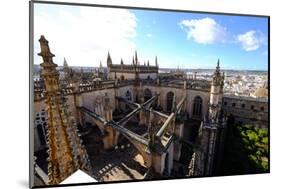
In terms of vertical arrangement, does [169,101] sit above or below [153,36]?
below

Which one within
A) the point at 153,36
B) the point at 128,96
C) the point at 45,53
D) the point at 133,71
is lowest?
the point at 128,96

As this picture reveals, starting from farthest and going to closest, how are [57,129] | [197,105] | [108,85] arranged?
1. [197,105]
2. [108,85]
3. [57,129]

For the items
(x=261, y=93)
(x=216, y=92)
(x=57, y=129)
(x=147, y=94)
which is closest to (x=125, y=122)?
(x=147, y=94)

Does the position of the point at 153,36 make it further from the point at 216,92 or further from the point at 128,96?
the point at 216,92

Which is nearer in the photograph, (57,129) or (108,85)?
Result: (57,129)

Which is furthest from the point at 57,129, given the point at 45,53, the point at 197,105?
the point at 197,105

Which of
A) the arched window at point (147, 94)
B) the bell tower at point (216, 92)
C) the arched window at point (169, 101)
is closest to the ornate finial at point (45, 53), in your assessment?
the arched window at point (147, 94)

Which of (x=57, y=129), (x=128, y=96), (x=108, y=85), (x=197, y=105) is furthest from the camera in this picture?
(x=197, y=105)

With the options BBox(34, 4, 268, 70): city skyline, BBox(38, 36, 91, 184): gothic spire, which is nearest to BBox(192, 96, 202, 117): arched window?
BBox(34, 4, 268, 70): city skyline

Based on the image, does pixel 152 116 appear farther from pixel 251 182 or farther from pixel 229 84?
pixel 251 182
